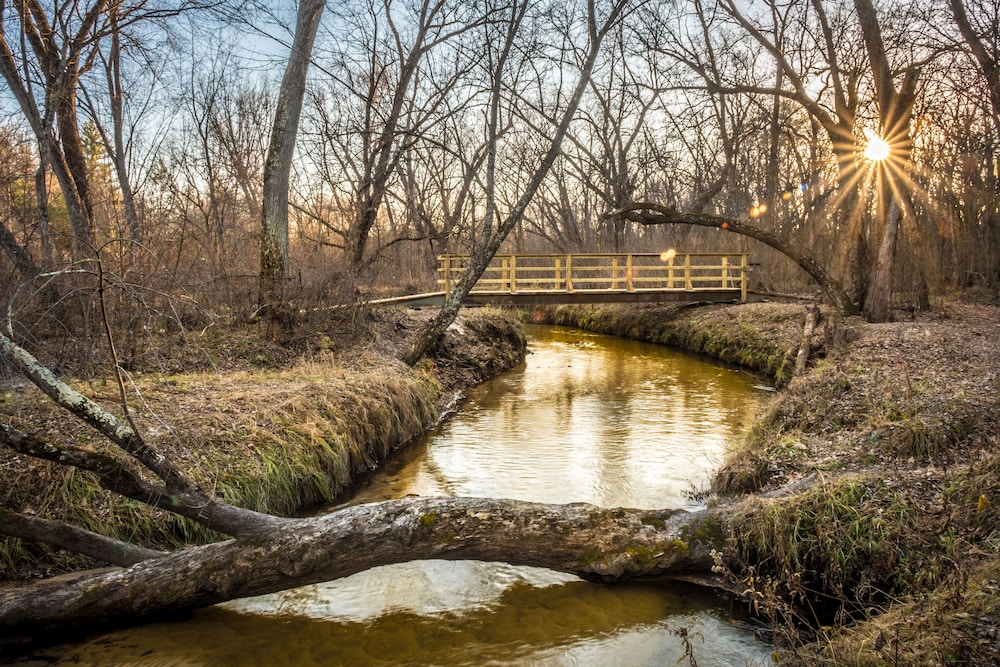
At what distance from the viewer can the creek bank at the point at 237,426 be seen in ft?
14.9

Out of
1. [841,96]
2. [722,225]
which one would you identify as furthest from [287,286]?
[841,96]

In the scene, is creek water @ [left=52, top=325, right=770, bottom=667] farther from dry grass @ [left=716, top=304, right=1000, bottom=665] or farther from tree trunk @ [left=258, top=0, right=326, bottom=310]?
tree trunk @ [left=258, top=0, right=326, bottom=310]

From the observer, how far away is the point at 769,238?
14055 millimetres

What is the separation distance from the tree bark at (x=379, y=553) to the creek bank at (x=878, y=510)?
0.60m

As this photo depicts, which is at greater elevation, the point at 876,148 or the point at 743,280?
the point at 876,148

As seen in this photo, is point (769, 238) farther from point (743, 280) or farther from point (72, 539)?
point (72, 539)

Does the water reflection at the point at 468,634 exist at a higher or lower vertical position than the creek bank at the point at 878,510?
lower

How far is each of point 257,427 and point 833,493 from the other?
17.1ft

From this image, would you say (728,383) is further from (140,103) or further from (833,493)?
(140,103)

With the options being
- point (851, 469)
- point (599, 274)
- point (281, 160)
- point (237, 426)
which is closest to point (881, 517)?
point (851, 469)

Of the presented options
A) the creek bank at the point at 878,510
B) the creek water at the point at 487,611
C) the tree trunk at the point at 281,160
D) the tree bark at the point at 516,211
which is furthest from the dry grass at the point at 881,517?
the tree trunk at the point at 281,160

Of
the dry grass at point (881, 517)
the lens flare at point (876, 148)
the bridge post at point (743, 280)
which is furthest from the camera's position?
the bridge post at point (743, 280)

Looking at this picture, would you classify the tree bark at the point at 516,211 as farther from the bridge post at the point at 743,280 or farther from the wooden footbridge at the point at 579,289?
the bridge post at the point at 743,280

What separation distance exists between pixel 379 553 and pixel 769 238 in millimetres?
12599
